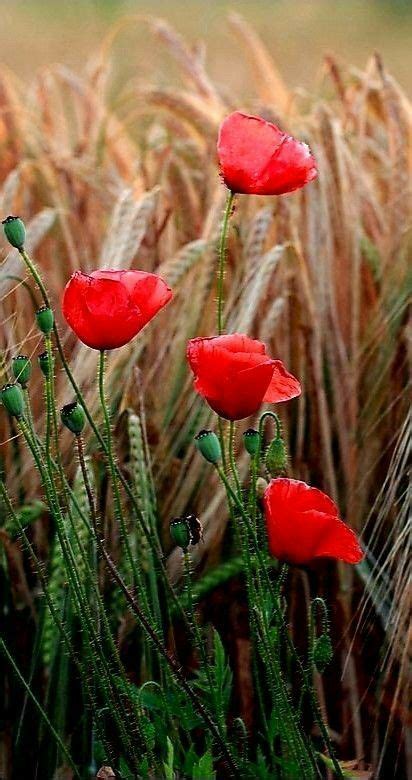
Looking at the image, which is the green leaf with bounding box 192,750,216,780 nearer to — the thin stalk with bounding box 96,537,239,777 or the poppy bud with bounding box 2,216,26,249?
the thin stalk with bounding box 96,537,239,777

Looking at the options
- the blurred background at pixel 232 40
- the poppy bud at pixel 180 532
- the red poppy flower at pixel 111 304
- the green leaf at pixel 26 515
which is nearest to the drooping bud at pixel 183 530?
the poppy bud at pixel 180 532

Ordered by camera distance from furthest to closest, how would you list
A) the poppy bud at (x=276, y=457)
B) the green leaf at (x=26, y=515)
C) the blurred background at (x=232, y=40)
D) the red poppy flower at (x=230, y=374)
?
the blurred background at (x=232, y=40) → the green leaf at (x=26, y=515) → the poppy bud at (x=276, y=457) → the red poppy flower at (x=230, y=374)

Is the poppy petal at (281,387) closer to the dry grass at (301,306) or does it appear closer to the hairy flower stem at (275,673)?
the hairy flower stem at (275,673)

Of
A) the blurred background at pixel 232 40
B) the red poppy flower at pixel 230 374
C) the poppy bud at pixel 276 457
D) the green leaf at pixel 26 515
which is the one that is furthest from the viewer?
the blurred background at pixel 232 40

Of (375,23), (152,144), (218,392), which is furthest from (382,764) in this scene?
(375,23)

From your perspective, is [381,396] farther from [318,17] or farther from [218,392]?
[318,17]

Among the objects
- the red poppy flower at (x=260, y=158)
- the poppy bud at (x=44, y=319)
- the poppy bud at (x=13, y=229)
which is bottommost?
the poppy bud at (x=44, y=319)
